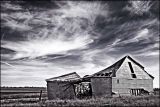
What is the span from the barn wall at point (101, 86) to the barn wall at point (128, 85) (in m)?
0.81

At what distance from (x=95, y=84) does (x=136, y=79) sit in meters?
7.34

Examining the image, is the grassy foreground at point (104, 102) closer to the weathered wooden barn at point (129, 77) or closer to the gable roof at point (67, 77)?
the weathered wooden barn at point (129, 77)

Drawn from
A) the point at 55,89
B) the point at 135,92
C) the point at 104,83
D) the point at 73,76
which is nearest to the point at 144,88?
the point at 135,92

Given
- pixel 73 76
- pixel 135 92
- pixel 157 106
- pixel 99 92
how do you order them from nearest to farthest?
1. pixel 157 106
2. pixel 99 92
3. pixel 135 92
4. pixel 73 76

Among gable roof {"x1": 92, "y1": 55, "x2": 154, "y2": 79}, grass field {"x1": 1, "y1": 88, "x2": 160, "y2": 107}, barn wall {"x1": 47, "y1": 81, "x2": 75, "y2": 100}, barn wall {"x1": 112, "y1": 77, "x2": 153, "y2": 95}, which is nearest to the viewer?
grass field {"x1": 1, "y1": 88, "x2": 160, "y2": 107}

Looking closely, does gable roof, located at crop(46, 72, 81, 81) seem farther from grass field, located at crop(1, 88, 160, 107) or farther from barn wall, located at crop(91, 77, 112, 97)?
grass field, located at crop(1, 88, 160, 107)

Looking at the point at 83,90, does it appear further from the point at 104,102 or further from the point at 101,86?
the point at 104,102

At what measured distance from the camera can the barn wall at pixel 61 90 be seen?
3534cm

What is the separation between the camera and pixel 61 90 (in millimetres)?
35688

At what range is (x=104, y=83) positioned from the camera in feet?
114

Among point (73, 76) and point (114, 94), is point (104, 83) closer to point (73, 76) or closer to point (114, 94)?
point (114, 94)

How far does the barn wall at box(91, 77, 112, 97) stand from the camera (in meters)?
34.3

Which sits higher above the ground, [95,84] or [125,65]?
[125,65]

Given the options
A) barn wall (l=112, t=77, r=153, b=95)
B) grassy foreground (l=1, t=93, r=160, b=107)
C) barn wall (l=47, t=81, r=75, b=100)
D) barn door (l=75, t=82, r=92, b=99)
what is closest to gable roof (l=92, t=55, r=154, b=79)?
barn wall (l=112, t=77, r=153, b=95)
